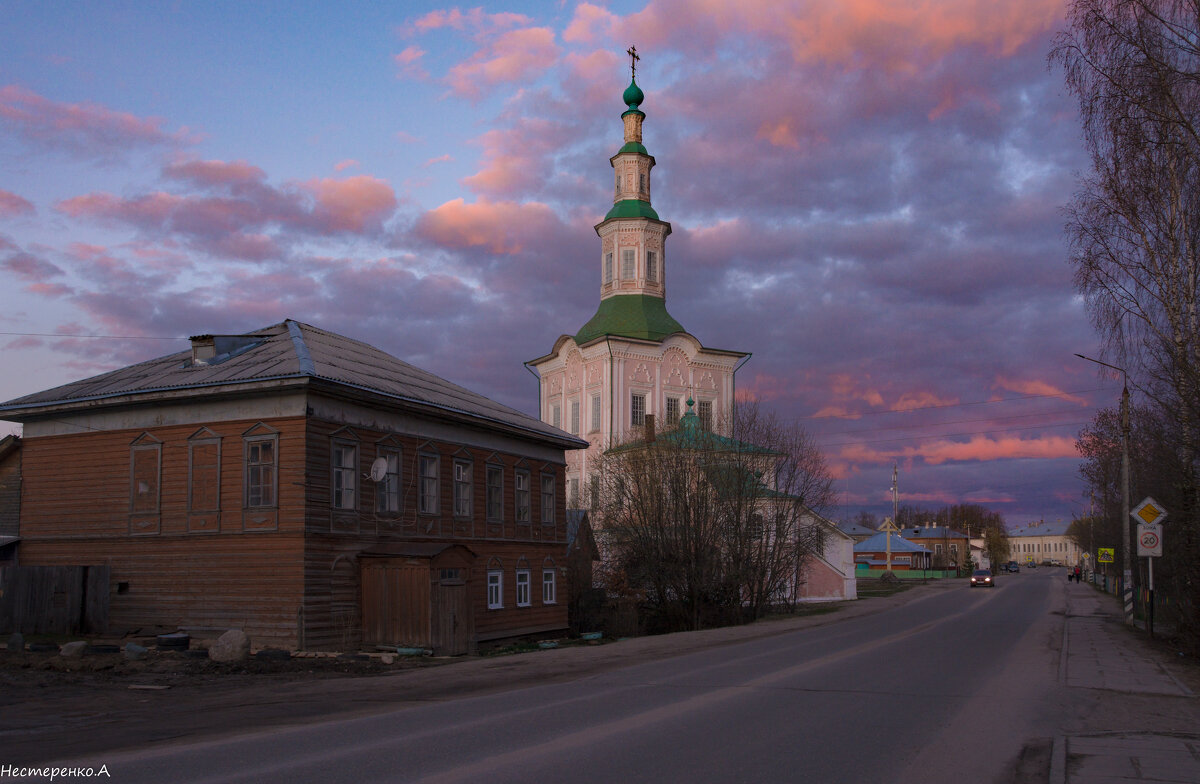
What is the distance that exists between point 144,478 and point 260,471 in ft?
11.8

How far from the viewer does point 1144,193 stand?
1969 centimetres

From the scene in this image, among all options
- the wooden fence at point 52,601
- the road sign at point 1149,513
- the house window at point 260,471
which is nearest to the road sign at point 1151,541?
the road sign at point 1149,513

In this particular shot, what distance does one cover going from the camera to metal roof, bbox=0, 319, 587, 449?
21.6 meters

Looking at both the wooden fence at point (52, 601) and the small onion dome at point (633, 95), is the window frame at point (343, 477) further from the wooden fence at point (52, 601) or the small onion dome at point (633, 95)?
the small onion dome at point (633, 95)

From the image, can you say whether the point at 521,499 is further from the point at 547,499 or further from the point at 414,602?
the point at 414,602

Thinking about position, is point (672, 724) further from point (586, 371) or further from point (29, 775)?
point (586, 371)

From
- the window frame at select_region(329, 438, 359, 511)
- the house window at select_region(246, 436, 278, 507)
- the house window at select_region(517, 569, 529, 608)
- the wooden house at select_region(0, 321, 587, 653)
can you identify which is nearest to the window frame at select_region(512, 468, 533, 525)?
the house window at select_region(517, 569, 529, 608)

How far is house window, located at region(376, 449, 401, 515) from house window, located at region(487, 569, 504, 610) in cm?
491

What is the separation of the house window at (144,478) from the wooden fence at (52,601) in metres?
1.91

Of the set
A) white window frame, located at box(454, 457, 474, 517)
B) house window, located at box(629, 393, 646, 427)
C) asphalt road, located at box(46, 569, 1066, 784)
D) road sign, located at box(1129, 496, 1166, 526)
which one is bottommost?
asphalt road, located at box(46, 569, 1066, 784)

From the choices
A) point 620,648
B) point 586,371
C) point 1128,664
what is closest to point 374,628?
point 620,648

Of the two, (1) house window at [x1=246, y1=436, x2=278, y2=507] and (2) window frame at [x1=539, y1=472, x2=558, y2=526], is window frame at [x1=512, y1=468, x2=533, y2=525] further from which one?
(1) house window at [x1=246, y1=436, x2=278, y2=507]

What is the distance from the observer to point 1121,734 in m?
10.7

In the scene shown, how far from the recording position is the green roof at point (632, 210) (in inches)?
2186
